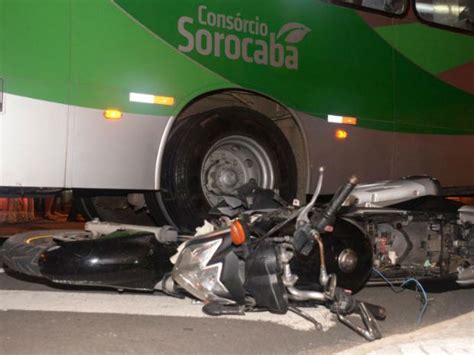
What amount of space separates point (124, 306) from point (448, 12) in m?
5.44

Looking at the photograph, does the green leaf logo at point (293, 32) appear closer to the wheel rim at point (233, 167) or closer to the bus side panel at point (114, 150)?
the wheel rim at point (233, 167)

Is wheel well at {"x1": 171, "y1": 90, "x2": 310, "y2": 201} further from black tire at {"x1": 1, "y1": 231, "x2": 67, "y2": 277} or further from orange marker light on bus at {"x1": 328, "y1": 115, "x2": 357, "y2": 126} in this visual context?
black tire at {"x1": 1, "y1": 231, "x2": 67, "y2": 277}

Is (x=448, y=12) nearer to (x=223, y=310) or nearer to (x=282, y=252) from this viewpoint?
(x=282, y=252)

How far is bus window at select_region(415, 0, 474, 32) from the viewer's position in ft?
20.2

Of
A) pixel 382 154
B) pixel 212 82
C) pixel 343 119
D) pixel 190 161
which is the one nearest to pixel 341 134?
pixel 343 119

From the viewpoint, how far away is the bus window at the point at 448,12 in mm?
6164

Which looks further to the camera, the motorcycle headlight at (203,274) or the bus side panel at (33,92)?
the bus side panel at (33,92)

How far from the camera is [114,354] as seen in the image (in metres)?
2.81

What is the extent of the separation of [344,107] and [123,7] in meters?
2.57

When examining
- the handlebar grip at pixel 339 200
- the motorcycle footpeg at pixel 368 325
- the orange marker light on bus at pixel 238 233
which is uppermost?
the handlebar grip at pixel 339 200

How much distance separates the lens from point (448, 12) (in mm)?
6418

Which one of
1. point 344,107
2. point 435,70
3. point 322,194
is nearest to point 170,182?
point 322,194

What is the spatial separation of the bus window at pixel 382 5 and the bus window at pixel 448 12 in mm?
273

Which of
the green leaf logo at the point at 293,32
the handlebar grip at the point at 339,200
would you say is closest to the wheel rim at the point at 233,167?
the green leaf logo at the point at 293,32
